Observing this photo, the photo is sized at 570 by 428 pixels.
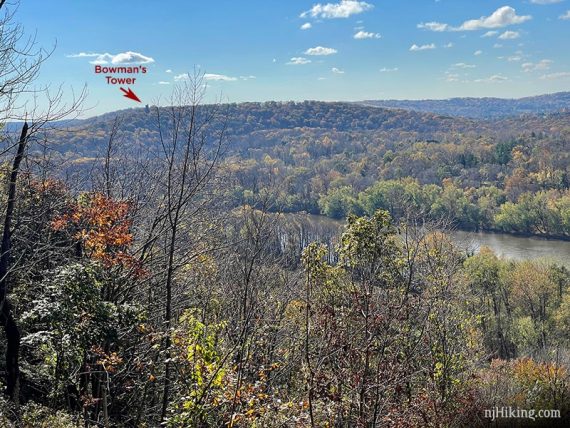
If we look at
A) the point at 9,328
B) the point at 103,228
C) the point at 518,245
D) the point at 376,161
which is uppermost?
the point at 103,228

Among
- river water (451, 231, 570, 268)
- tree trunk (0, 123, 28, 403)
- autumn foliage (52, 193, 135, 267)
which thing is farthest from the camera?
river water (451, 231, 570, 268)

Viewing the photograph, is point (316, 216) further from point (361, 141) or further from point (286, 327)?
point (361, 141)

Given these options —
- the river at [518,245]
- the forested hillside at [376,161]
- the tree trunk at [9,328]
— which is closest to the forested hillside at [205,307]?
the tree trunk at [9,328]

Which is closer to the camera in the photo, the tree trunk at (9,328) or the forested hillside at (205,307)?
the forested hillside at (205,307)

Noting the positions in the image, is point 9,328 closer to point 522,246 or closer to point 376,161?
point 522,246

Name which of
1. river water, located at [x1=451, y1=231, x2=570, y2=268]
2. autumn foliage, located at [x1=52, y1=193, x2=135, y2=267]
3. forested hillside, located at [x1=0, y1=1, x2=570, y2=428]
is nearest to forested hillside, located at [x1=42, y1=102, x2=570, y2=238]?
forested hillside, located at [x1=0, y1=1, x2=570, y2=428]

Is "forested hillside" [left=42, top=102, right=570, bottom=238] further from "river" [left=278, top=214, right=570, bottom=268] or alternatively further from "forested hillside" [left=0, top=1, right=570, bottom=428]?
"river" [left=278, top=214, right=570, bottom=268]

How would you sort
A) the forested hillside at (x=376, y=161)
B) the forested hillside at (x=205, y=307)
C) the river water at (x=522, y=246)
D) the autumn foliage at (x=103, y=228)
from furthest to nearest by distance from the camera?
the river water at (x=522, y=246)
the forested hillside at (x=376, y=161)
the autumn foliage at (x=103, y=228)
the forested hillside at (x=205, y=307)

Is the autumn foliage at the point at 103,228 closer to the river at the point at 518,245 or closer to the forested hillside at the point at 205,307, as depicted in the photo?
the forested hillside at the point at 205,307

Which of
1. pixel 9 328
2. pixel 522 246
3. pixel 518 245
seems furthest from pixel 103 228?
pixel 518 245

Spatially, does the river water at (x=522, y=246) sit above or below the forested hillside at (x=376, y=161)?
below

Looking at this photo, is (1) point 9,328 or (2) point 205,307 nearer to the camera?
(1) point 9,328
